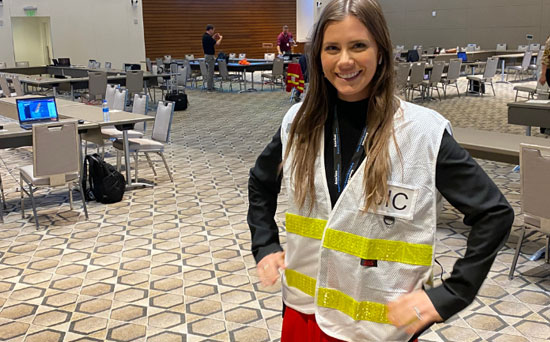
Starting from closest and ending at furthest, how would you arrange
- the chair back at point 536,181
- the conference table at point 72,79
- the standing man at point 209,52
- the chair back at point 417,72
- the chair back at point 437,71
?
the chair back at point 536,181 → the conference table at point 72,79 → the chair back at point 417,72 → the chair back at point 437,71 → the standing man at point 209,52

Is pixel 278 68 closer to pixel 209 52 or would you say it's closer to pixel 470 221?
pixel 209 52

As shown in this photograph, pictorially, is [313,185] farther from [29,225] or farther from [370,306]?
[29,225]

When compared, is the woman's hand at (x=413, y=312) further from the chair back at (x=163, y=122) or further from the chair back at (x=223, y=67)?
the chair back at (x=223, y=67)

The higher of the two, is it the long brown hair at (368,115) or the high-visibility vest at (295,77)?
the long brown hair at (368,115)

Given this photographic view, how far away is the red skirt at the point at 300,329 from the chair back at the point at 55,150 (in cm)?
432

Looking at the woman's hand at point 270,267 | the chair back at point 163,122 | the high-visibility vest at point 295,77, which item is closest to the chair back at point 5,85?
the high-visibility vest at point 295,77

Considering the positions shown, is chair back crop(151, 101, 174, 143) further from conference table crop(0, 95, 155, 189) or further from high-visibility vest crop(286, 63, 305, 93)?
high-visibility vest crop(286, 63, 305, 93)

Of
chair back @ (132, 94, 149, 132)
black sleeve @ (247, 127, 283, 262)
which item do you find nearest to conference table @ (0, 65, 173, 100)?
chair back @ (132, 94, 149, 132)

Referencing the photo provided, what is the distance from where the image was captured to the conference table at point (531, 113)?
6.40m

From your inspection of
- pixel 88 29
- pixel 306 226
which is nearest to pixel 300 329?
pixel 306 226

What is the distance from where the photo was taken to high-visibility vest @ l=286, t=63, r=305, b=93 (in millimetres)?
12242

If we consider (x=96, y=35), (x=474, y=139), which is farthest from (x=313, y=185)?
(x=96, y=35)

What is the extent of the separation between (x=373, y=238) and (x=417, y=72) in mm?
12072

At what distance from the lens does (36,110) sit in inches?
252
